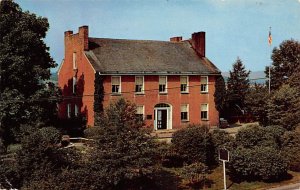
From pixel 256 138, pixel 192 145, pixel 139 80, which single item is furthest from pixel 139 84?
pixel 256 138

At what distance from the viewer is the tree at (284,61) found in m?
53.9

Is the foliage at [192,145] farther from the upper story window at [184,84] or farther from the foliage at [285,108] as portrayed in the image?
the upper story window at [184,84]

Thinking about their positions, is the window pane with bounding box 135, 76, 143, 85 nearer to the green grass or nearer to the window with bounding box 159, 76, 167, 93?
the window with bounding box 159, 76, 167, 93

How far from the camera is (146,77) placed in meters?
42.7

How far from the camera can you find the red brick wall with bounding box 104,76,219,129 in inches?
1636

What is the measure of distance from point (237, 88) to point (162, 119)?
1456cm

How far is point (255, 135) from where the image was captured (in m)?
30.1

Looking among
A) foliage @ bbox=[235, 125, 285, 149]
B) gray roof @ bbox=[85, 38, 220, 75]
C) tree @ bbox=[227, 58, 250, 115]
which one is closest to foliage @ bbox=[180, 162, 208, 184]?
foliage @ bbox=[235, 125, 285, 149]

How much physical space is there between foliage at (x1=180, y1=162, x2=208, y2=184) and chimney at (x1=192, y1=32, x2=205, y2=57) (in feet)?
79.2

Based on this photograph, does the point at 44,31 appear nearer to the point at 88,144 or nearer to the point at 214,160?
the point at 88,144

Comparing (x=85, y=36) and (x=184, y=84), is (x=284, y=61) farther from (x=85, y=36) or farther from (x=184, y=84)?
(x=85, y=36)

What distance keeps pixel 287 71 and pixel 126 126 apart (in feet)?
122

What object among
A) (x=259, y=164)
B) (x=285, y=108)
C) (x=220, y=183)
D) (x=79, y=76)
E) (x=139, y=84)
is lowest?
(x=220, y=183)

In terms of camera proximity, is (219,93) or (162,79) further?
(219,93)
